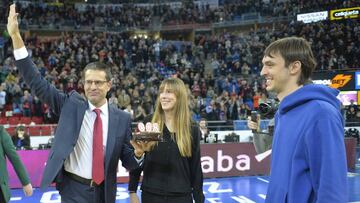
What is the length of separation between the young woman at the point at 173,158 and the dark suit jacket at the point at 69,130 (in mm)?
198

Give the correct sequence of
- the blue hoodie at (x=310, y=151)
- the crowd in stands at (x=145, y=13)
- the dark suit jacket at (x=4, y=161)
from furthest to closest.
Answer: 1. the crowd in stands at (x=145, y=13)
2. the dark suit jacket at (x=4, y=161)
3. the blue hoodie at (x=310, y=151)

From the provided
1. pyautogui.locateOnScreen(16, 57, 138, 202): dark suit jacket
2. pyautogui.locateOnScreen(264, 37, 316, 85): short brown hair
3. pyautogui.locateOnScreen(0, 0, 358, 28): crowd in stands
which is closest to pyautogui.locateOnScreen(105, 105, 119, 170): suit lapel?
pyautogui.locateOnScreen(16, 57, 138, 202): dark suit jacket

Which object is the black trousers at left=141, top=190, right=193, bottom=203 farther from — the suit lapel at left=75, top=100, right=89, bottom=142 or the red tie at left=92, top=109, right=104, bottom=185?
the suit lapel at left=75, top=100, right=89, bottom=142

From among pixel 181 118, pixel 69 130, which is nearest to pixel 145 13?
pixel 181 118

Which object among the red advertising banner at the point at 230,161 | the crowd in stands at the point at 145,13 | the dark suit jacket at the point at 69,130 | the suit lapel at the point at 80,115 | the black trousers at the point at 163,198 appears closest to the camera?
the dark suit jacket at the point at 69,130

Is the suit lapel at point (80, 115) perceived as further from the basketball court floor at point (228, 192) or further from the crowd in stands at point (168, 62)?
the crowd in stands at point (168, 62)

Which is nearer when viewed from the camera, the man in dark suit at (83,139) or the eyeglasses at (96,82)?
the man in dark suit at (83,139)

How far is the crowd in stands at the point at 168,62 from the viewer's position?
1540 centimetres

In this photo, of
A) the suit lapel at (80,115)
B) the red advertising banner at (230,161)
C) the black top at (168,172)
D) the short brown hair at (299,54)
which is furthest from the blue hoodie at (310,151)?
the red advertising banner at (230,161)

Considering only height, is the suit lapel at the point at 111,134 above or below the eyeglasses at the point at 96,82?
below

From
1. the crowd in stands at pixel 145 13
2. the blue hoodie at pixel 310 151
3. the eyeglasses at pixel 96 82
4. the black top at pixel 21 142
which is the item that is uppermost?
the crowd in stands at pixel 145 13

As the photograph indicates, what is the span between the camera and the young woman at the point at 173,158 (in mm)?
3229

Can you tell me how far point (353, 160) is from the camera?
1094cm

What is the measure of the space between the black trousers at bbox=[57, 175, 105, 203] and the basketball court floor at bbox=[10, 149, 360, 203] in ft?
15.1
